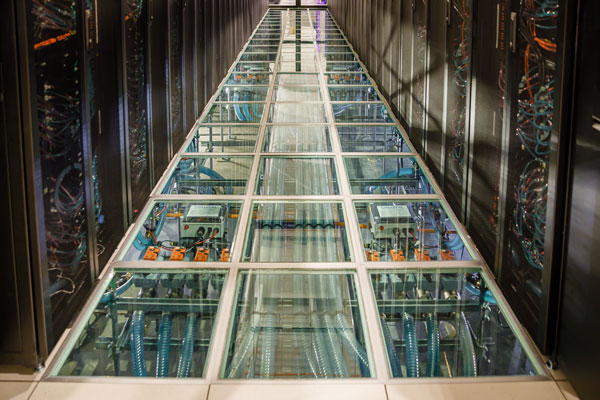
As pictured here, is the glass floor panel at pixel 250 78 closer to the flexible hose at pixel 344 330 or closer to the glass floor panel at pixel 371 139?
the glass floor panel at pixel 371 139

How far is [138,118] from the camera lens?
4.61 meters

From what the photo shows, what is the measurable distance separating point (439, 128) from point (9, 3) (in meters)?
3.73

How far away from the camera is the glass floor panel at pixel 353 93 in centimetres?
796

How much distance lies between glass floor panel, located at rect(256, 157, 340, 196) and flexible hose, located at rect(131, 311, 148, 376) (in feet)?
6.07

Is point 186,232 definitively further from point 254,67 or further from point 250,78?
point 254,67

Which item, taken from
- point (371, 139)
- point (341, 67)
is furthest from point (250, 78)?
point (371, 139)

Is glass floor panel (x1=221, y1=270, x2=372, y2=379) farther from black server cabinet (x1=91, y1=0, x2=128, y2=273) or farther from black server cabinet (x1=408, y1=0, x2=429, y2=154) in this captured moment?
black server cabinet (x1=408, y1=0, x2=429, y2=154)

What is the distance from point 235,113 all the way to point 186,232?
3449 millimetres

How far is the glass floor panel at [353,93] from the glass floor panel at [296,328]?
4.76 metres

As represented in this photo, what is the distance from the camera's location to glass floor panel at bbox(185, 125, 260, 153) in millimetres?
6121

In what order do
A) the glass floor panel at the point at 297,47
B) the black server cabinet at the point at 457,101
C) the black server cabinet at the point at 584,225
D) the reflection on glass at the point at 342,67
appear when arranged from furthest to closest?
the glass floor panel at the point at 297,47 → the reflection on glass at the point at 342,67 → the black server cabinet at the point at 457,101 → the black server cabinet at the point at 584,225

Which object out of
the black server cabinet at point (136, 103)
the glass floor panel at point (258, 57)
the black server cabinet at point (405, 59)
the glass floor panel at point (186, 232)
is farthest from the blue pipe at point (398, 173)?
the glass floor panel at point (258, 57)

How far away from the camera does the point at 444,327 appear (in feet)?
11.0

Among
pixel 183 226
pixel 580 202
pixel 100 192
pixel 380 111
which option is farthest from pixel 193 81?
pixel 580 202
